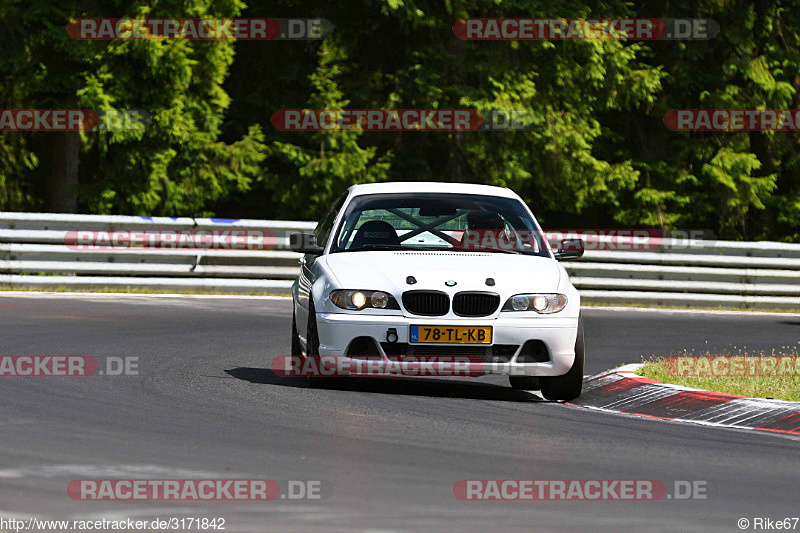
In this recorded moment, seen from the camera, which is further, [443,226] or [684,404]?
[443,226]

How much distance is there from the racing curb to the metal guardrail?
9.69 metres

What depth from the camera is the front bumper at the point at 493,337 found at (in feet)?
33.1

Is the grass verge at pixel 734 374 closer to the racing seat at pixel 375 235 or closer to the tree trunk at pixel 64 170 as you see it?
the racing seat at pixel 375 235

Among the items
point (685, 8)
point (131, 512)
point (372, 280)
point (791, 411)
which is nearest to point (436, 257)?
point (372, 280)

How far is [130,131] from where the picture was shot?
993 inches

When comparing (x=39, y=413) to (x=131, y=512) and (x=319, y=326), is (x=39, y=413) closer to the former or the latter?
(x=319, y=326)

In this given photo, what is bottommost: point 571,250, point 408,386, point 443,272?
point 408,386

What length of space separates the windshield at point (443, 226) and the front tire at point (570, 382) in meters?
1.05

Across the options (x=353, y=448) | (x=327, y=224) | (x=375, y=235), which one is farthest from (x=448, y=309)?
(x=327, y=224)

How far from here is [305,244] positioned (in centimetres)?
1129

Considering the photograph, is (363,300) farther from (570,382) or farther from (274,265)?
(274,265)

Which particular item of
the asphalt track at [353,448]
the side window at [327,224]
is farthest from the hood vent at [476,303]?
the side window at [327,224]

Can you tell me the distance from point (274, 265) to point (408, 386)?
392 inches

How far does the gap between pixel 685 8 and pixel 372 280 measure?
23.2 m
